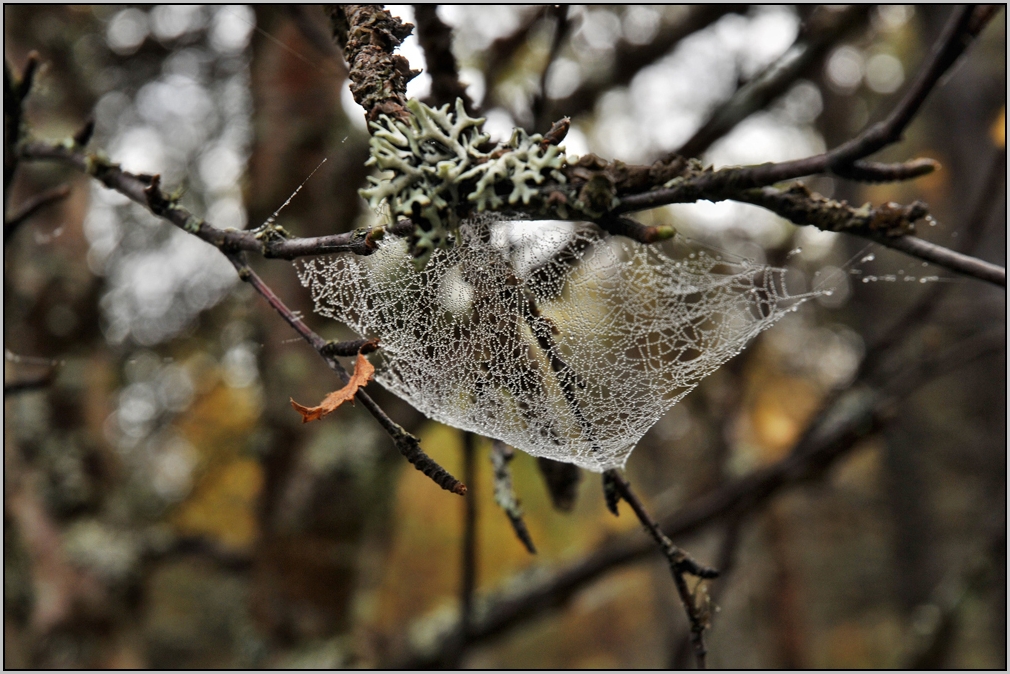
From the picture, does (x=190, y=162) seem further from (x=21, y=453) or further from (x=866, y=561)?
(x=866, y=561)

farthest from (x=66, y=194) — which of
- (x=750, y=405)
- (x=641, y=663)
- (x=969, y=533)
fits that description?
(x=641, y=663)

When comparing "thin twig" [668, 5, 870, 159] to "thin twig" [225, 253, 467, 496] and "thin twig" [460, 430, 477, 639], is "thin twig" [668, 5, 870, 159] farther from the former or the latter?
"thin twig" [225, 253, 467, 496]

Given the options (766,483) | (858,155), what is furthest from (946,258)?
(766,483)

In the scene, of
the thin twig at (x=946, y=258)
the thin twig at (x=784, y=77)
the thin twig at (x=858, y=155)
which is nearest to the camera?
the thin twig at (x=858, y=155)

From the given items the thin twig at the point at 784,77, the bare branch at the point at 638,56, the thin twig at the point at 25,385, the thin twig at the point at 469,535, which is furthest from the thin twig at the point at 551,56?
Result: the thin twig at the point at 25,385

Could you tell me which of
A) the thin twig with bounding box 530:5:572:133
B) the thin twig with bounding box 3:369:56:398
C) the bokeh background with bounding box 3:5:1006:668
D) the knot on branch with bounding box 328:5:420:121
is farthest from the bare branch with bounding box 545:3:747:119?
the thin twig with bounding box 3:369:56:398

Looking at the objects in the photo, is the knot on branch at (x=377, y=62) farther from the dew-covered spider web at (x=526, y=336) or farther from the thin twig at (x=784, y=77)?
the thin twig at (x=784, y=77)
